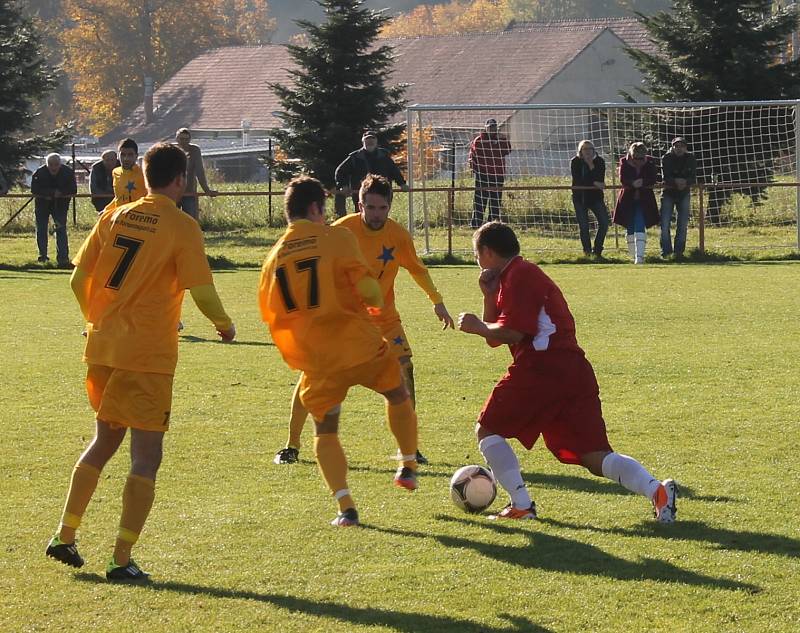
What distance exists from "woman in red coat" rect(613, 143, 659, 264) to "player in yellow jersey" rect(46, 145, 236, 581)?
15.2m

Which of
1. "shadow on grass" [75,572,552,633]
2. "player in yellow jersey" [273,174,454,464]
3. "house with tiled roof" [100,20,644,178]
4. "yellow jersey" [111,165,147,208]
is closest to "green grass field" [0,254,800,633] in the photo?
"shadow on grass" [75,572,552,633]

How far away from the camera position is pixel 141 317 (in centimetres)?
562

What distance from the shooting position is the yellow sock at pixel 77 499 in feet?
19.0

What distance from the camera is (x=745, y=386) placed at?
10102 millimetres

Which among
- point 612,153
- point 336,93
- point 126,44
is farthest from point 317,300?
point 126,44

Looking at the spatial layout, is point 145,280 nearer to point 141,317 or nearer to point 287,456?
point 141,317

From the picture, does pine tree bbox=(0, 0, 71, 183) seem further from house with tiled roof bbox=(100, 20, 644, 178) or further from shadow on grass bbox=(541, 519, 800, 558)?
house with tiled roof bbox=(100, 20, 644, 178)

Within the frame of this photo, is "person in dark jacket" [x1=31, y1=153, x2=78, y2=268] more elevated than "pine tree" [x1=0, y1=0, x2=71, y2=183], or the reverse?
"pine tree" [x1=0, y1=0, x2=71, y2=183]

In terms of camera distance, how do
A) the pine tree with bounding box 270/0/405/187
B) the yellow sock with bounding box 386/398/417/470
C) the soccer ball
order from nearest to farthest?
the soccer ball
the yellow sock with bounding box 386/398/417/470
the pine tree with bounding box 270/0/405/187

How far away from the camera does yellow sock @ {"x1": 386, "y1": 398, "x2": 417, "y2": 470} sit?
6867 millimetres

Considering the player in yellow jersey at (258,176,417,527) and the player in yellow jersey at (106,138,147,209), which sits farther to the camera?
the player in yellow jersey at (106,138,147,209)

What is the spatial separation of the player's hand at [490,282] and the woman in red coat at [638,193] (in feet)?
46.1

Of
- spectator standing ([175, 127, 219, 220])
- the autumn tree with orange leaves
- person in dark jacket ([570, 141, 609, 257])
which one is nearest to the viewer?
spectator standing ([175, 127, 219, 220])

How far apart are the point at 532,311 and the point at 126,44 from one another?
74.7 meters
